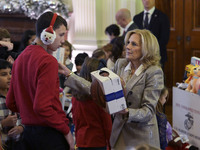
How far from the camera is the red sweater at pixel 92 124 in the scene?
9.50 ft

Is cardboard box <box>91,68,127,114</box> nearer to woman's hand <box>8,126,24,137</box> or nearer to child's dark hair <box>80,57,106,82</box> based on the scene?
child's dark hair <box>80,57,106,82</box>

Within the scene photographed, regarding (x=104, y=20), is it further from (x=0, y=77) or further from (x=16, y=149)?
(x=16, y=149)

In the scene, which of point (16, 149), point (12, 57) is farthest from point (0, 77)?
point (12, 57)

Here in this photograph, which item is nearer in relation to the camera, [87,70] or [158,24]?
[87,70]

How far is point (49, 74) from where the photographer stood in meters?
2.03

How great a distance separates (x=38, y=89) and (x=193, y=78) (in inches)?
54.7

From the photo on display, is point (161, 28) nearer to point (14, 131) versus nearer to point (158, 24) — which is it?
point (158, 24)

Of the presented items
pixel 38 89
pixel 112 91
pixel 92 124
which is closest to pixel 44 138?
pixel 38 89

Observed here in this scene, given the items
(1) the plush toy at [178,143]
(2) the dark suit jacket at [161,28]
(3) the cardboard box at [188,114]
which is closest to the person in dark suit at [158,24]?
(2) the dark suit jacket at [161,28]

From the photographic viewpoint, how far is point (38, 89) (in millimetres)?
2004

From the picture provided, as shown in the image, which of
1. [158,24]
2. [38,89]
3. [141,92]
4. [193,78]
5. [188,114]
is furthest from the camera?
[158,24]

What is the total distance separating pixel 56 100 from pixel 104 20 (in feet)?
15.7

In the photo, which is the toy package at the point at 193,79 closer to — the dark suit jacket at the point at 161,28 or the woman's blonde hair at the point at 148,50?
the woman's blonde hair at the point at 148,50

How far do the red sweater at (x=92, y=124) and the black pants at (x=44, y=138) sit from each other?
0.76 meters
